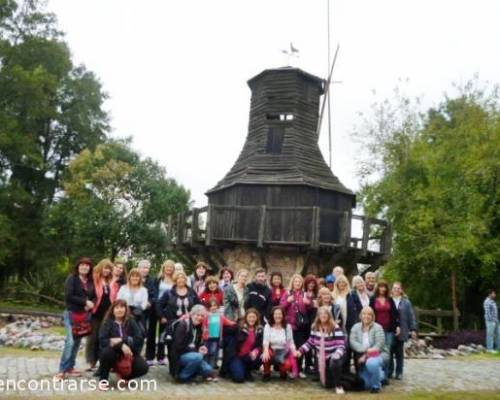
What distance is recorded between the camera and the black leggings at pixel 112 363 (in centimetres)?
698

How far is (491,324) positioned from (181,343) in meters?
11.2

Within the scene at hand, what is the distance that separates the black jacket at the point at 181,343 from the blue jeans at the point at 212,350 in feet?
1.45

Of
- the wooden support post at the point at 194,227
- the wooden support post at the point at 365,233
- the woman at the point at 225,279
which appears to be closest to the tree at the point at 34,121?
the wooden support post at the point at 194,227

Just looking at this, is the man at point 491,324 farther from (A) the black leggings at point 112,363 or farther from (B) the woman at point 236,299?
(A) the black leggings at point 112,363

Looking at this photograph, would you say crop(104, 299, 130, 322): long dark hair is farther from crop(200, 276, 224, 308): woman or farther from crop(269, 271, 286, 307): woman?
crop(269, 271, 286, 307): woman

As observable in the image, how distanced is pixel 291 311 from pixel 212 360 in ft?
4.50

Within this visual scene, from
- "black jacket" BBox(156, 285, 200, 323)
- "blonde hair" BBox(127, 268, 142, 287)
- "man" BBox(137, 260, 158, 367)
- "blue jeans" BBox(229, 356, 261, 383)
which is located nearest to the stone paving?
"blue jeans" BBox(229, 356, 261, 383)

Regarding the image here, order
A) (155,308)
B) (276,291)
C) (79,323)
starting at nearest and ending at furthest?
1. (79,323)
2. (155,308)
3. (276,291)

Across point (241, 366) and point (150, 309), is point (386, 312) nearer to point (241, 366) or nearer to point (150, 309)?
point (241, 366)

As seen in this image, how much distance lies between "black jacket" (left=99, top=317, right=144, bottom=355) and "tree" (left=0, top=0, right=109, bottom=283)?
1888 cm

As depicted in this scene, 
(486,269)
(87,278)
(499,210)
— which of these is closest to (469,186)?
(499,210)

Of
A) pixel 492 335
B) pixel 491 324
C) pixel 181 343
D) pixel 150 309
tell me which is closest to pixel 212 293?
pixel 150 309

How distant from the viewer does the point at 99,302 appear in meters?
7.80

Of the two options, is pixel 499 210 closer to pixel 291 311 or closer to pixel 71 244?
pixel 291 311
